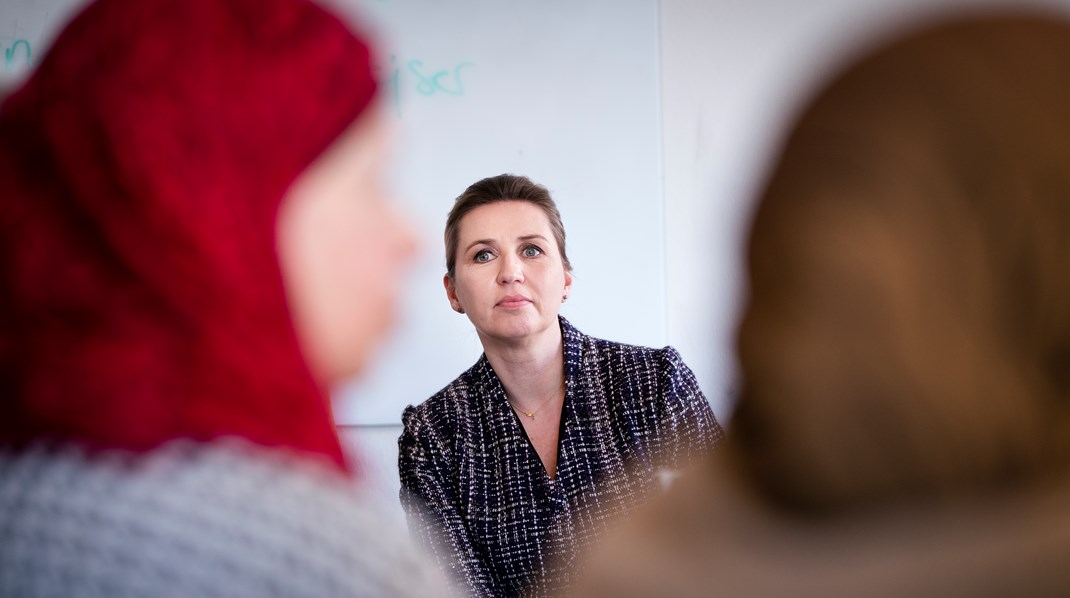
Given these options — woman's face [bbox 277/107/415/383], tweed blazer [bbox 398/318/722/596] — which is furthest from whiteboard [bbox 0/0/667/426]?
woman's face [bbox 277/107/415/383]

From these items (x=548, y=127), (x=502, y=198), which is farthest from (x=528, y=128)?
(x=502, y=198)

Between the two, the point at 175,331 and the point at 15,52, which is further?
the point at 15,52

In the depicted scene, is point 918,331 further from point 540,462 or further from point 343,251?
point 540,462

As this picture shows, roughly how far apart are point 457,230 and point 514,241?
0.12m

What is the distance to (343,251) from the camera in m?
0.57

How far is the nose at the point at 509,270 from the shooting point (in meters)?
1.74

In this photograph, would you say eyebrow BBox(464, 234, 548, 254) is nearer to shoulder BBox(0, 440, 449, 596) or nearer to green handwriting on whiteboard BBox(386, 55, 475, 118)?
green handwriting on whiteboard BBox(386, 55, 475, 118)

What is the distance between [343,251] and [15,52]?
210cm

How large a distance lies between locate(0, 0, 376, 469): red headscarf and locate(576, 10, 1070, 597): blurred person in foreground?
0.80ft

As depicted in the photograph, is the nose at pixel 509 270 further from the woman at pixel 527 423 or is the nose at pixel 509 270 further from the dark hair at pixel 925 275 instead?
the dark hair at pixel 925 275

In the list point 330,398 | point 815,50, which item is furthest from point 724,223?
point 330,398

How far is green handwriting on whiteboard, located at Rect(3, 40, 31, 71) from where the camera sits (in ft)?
7.41

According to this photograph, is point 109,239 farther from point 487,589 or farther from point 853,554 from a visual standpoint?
point 487,589

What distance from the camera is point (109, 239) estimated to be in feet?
1.68
